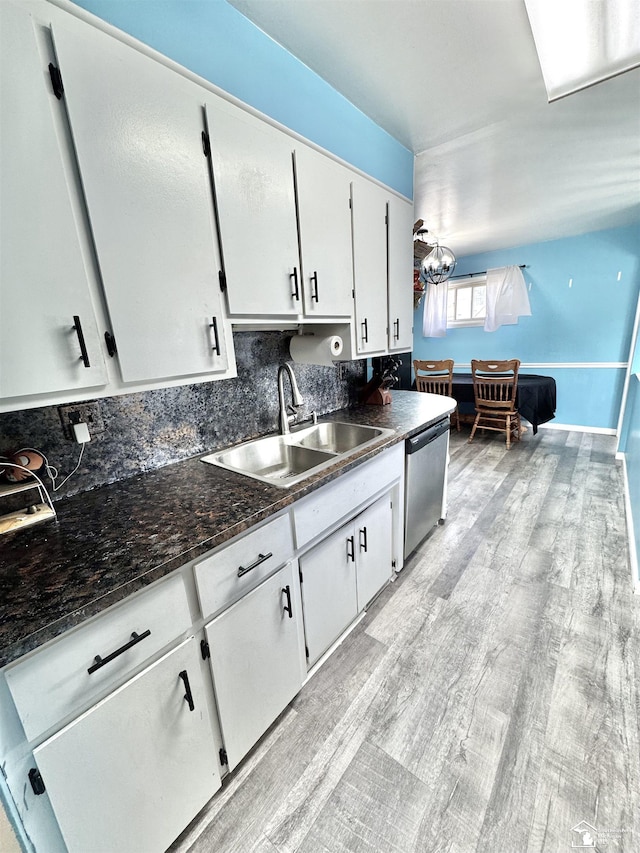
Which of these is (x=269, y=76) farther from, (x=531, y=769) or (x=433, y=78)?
(x=531, y=769)

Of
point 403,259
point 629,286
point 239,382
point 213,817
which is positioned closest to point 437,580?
point 213,817

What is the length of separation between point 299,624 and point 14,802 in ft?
2.57

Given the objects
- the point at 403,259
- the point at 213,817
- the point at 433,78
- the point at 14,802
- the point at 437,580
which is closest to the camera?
the point at 14,802

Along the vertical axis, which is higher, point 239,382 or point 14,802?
point 239,382

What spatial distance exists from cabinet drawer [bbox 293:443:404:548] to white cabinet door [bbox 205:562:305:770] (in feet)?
0.52

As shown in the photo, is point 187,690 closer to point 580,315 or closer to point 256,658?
point 256,658

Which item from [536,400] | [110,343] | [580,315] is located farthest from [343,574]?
[580,315]

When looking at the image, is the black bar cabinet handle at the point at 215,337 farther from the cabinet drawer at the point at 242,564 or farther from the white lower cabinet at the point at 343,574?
the white lower cabinet at the point at 343,574

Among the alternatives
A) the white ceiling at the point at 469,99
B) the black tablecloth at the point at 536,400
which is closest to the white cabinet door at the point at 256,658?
the white ceiling at the point at 469,99

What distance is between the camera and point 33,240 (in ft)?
2.51

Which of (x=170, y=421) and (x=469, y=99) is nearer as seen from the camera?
(x=170, y=421)

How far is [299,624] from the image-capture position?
121 cm

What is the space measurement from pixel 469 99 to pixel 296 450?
200cm

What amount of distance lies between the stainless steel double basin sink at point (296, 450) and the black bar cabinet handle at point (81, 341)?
23.6 inches
